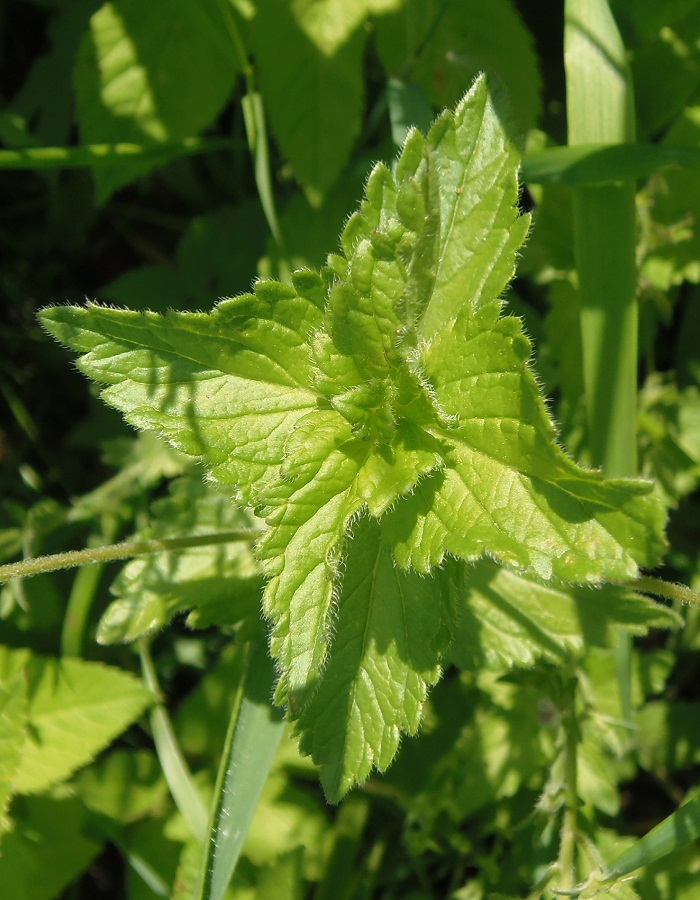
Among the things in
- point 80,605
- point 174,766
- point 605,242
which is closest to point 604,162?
point 605,242

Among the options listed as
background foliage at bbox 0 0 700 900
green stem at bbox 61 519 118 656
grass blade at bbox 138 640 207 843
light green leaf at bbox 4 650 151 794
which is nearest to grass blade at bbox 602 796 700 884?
background foliage at bbox 0 0 700 900

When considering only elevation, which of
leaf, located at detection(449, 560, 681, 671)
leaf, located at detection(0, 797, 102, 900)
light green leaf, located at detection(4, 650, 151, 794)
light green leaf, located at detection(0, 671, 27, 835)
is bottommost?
leaf, located at detection(0, 797, 102, 900)

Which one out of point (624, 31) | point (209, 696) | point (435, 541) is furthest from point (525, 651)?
point (624, 31)

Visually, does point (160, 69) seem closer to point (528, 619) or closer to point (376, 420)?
point (376, 420)

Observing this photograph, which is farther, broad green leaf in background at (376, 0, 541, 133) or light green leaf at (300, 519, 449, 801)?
broad green leaf in background at (376, 0, 541, 133)

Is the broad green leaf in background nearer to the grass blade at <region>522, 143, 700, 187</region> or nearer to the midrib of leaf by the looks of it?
the grass blade at <region>522, 143, 700, 187</region>

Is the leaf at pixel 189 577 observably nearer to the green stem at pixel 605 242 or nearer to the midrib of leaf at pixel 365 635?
the midrib of leaf at pixel 365 635

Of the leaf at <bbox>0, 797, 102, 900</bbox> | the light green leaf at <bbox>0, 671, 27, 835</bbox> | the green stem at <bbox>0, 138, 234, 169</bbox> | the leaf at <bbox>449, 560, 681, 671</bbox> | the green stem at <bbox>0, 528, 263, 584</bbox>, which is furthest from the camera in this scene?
the leaf at <bbox>0, 797, 102, 900</bbox>
